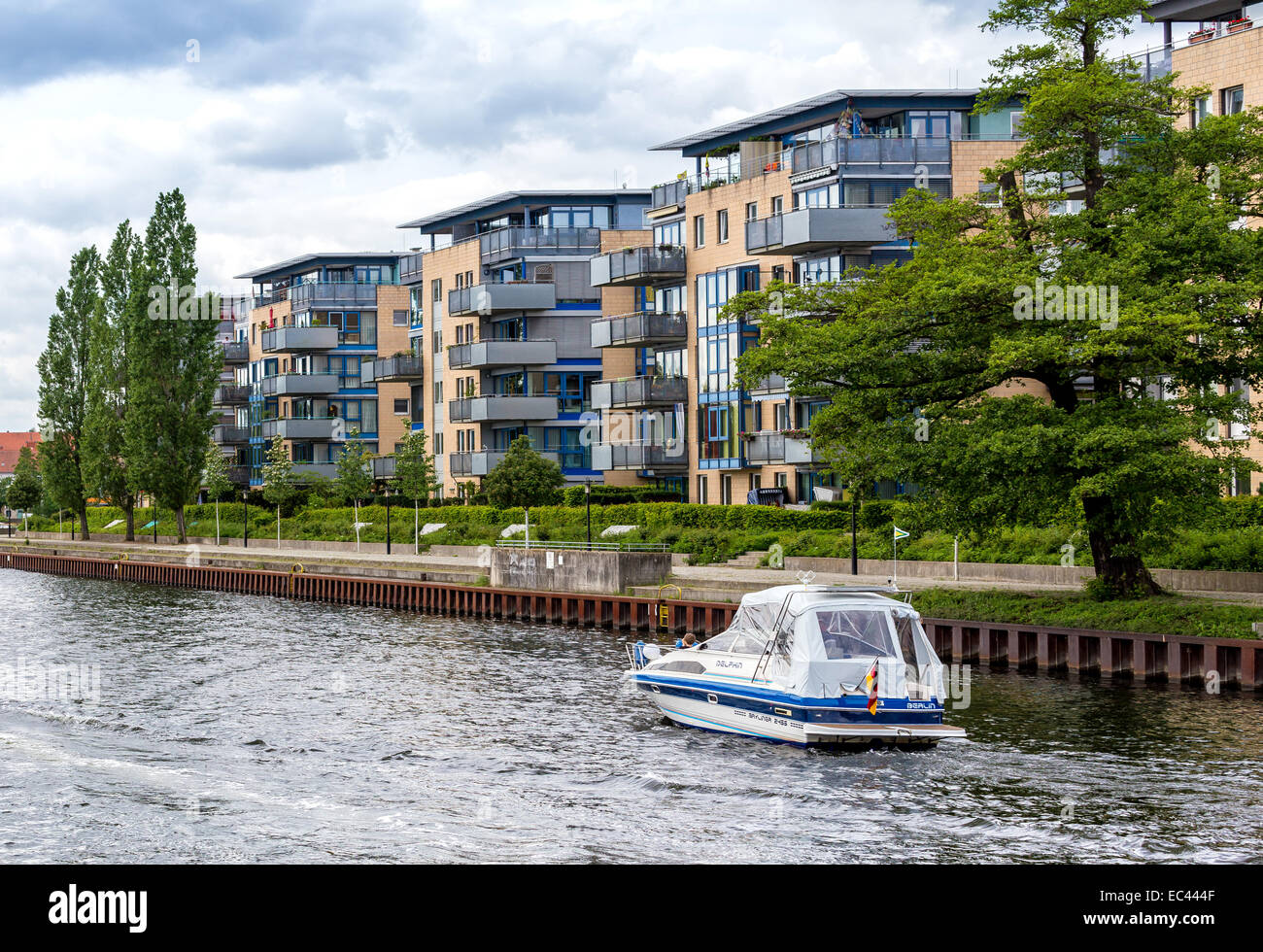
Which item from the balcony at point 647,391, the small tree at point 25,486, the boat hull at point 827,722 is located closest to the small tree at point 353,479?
the balcony at point 647,391

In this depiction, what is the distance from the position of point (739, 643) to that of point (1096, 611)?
13.5 m

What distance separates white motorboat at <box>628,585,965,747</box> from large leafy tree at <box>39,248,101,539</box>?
101 metres

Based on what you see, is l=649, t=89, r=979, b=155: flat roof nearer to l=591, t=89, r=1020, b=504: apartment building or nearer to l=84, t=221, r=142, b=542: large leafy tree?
l=591, t=89, r=1020, b=504: apartment building

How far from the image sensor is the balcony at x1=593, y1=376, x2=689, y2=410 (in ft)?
289

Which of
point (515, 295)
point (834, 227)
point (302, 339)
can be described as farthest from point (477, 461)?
point (302, 339)

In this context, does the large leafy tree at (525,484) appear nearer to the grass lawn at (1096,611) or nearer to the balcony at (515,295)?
the balcony at (515,295)

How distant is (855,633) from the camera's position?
31.5 meters

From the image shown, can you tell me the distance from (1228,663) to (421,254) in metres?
87.1

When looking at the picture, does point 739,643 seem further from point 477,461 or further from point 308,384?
point 308,384

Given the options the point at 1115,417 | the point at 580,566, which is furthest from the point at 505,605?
the point at 1115,417

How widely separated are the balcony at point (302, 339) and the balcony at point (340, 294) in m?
3.29

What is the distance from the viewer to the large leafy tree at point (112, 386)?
115 m

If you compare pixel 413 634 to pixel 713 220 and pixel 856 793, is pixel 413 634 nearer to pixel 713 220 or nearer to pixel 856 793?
pixel 856 793

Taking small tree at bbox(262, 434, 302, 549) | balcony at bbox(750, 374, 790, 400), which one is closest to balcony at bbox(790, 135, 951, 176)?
balcony at bbox(750, 374, 790, 400)
